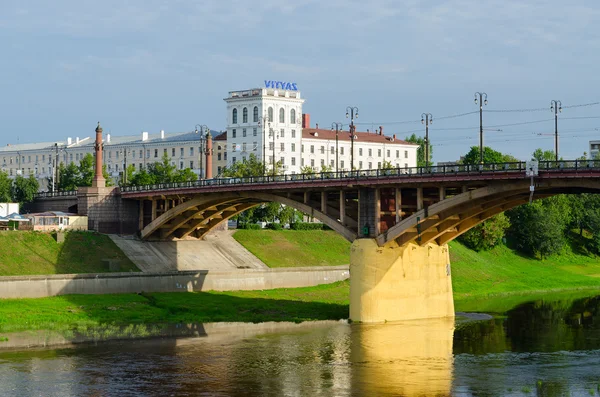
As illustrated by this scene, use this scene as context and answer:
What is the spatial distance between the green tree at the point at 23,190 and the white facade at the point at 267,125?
123ft

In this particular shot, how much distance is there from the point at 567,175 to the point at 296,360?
21.6 m

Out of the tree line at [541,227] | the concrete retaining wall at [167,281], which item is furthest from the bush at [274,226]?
the tree line at [541,227]

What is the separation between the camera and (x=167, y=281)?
97.0 metres

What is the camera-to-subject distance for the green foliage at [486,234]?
12925 centimetres

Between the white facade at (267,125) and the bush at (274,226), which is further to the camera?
the white facade at (267,125)

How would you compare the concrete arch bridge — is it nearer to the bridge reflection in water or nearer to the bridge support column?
the bridge support column

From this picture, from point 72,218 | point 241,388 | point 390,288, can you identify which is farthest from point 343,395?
point 72,218

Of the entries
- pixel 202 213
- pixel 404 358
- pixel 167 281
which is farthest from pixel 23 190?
pixel 404 358

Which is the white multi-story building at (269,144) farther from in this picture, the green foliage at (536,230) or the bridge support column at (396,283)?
the bridge support column at (396,283)

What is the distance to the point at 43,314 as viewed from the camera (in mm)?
78375

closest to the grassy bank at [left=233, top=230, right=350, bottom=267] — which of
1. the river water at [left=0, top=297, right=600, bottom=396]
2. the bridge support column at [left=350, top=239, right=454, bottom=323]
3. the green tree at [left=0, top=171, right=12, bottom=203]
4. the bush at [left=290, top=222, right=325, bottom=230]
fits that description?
the bush at [left=290, top=222, right=325, bottom=230]

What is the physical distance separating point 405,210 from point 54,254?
1372 inches

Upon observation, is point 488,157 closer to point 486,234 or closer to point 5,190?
point 486,234

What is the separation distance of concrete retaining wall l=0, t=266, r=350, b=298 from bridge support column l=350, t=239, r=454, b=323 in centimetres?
1935
